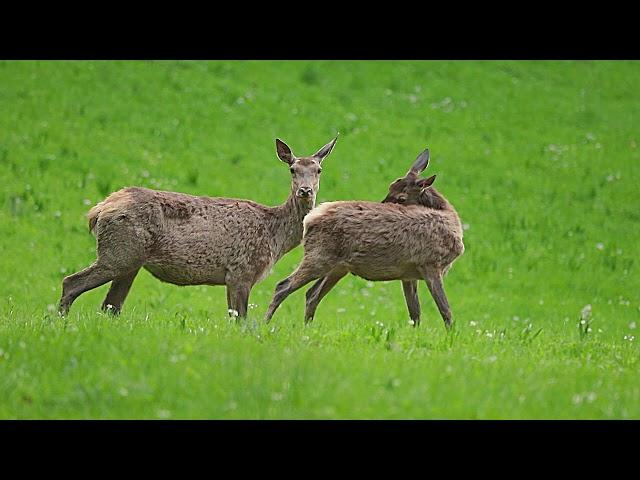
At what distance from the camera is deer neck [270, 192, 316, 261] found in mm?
11508

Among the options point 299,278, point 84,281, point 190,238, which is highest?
point 190,238

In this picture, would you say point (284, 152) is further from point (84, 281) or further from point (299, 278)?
point (84, 281)

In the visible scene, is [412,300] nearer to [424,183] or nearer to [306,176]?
[424,183]

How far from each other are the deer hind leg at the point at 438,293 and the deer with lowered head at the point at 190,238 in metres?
1.63

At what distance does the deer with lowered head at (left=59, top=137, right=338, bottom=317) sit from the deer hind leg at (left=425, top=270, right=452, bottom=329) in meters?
1.63

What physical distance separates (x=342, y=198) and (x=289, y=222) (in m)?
6.58

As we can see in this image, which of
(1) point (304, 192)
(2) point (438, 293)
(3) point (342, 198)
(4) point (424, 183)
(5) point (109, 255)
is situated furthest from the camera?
(3) point (342, 198)

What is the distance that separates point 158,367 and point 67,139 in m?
12.6

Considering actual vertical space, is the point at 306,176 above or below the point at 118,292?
above

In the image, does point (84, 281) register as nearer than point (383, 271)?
Yes

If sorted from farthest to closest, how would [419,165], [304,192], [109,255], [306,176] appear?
[419,165] → [306,176] → [304,192] → [109,255]

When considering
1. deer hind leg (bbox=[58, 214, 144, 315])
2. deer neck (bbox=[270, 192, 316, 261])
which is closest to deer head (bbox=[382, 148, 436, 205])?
deer neck (bbox=[270, 192, 316, 261])

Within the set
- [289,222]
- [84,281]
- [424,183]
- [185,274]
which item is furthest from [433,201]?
[84,281]

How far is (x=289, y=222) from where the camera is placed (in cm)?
1161
